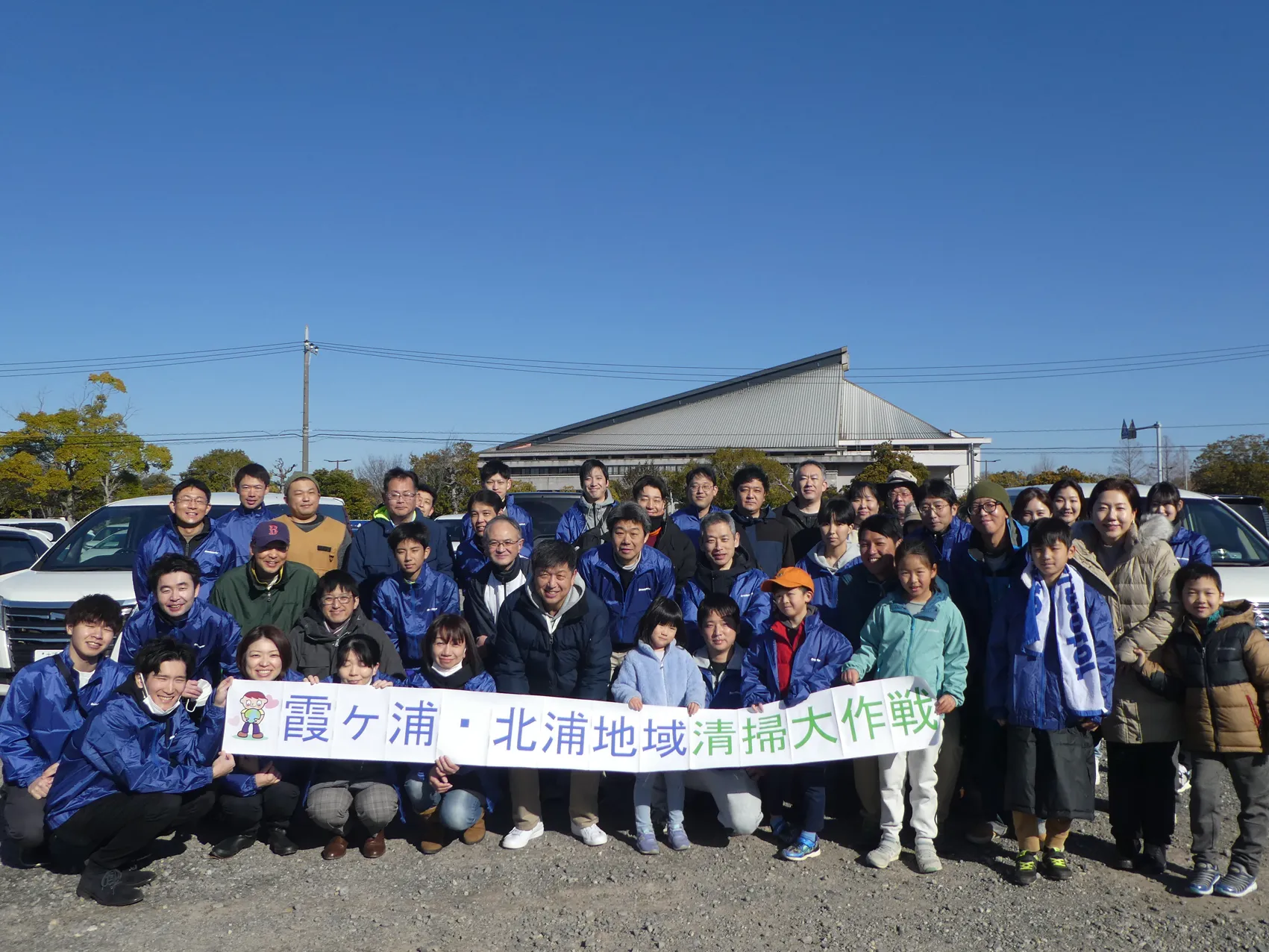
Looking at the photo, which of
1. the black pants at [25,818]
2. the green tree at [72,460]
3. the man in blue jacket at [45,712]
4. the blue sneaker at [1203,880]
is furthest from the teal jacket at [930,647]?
the green tree at [72,460]

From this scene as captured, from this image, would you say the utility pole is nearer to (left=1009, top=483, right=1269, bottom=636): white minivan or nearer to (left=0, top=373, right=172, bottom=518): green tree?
(left=0, top=373, right=172, bottom=518): green tree

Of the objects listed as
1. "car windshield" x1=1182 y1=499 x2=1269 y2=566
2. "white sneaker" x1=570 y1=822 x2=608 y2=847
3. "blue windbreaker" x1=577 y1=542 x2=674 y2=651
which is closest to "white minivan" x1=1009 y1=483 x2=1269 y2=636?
"car windshield" x1=1182 y1=499 x2=1269 y2=566

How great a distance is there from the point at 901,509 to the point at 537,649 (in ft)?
11.8

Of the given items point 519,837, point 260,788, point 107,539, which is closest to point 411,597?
point 260,788

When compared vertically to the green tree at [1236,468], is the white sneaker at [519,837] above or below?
below

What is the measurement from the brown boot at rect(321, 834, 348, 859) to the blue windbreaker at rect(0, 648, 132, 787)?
1512 millimetres

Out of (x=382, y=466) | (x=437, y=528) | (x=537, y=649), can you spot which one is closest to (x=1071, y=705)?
(x=537, y=649)

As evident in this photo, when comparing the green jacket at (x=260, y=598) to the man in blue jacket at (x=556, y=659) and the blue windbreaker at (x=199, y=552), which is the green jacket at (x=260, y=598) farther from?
the man in blue jacket at (x=556, y=659)

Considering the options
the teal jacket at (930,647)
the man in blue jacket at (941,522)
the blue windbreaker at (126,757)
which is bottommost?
the blue windbreaker at (126,757)

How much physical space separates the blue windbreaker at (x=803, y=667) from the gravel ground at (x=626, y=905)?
91 cm

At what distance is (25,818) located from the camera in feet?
16.0

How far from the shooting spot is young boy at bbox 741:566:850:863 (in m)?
5.09

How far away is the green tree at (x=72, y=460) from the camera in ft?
126

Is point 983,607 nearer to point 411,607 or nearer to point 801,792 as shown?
point 801,792
